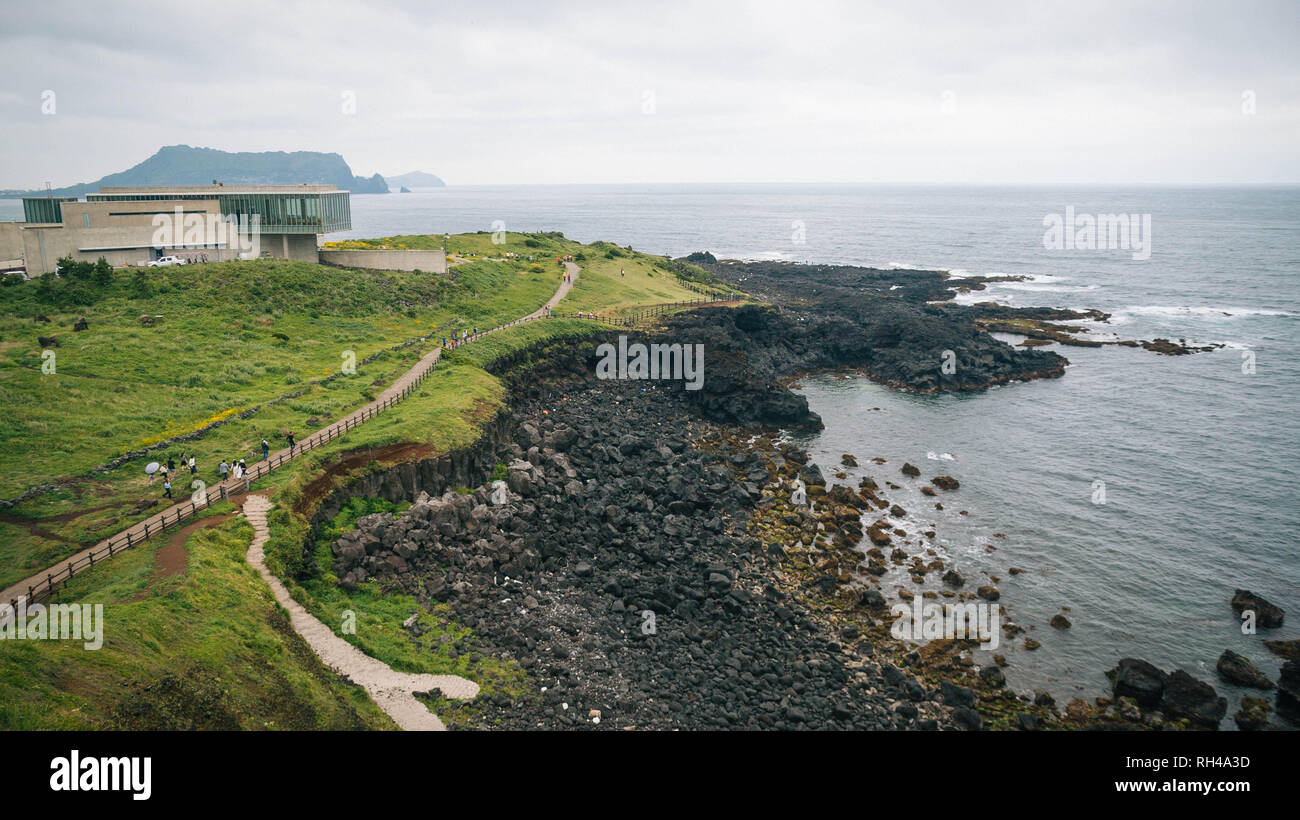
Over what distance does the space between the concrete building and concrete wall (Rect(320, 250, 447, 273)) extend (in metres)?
2.25

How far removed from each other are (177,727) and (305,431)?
24297mm

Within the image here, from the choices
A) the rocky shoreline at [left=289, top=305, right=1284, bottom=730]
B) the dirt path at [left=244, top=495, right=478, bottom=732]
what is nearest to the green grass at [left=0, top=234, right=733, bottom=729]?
the dirt path at [left=244, top=495, right=478, bottom=732]

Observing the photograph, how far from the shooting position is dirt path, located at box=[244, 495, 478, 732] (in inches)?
1017

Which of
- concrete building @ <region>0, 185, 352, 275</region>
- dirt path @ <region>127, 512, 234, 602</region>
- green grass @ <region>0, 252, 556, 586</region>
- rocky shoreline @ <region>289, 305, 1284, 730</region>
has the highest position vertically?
concrete building @ <region>0, 185, 352, 275</region>

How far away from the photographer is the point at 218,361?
52656 millimetres

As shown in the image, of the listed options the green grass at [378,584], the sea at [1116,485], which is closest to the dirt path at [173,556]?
the green grass at [378,584]

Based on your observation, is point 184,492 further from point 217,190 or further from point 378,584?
point 217,190

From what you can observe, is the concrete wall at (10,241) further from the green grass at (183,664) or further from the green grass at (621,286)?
the green grass at (183,664)

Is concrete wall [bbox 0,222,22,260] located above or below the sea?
above

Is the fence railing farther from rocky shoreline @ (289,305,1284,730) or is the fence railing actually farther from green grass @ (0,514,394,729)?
rocky shoreline @ (289,305,1284,730)

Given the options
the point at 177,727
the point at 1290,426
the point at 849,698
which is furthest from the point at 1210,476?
the point at 177,727

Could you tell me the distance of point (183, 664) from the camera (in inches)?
863

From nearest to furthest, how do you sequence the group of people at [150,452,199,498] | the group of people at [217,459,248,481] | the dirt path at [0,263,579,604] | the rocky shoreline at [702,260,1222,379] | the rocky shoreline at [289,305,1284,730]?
the dirt path at [0,263,579,604] < the rocky shoreline at [289,305,1284,730] < the group of people at [150,452,199,498] < the group of people at [217,459,248,481] < the rocky shoreline at [702,260,1222,379]

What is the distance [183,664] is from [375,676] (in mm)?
7010
